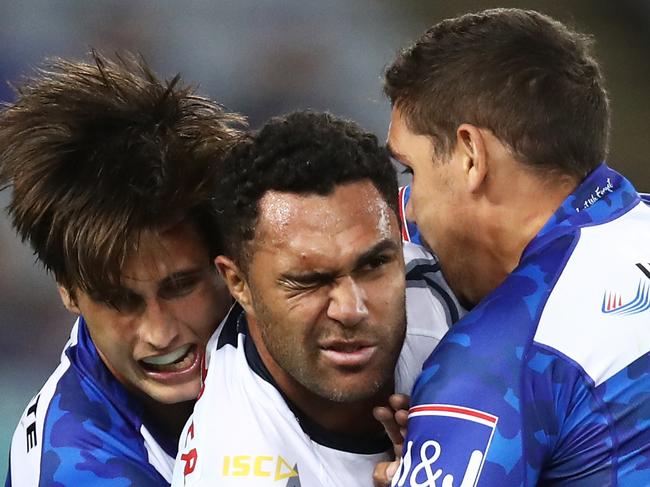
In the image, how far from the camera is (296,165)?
6.68ft

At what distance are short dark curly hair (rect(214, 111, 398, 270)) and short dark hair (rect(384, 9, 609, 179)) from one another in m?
0.14

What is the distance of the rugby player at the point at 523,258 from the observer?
1.83 m

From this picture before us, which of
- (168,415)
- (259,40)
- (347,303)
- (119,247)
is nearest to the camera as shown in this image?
(347,303)

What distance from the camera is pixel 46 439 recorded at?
2568 mm

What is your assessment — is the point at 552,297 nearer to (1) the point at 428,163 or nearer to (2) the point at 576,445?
(2) the point at 576,445

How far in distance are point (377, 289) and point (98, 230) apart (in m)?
0.70

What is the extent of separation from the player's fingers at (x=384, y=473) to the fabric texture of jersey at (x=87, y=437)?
26.0 inches

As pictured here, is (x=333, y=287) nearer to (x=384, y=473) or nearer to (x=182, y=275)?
(x=384, y=473)

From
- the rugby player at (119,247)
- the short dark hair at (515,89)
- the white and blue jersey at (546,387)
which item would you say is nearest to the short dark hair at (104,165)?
the rugby player at (119,247)

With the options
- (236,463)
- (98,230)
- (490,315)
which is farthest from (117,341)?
(490,315)

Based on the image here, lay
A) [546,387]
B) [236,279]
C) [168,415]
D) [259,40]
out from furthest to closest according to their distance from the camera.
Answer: [259,40]
[168,415]
[236,279]
[546,387]

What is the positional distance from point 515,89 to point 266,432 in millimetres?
778

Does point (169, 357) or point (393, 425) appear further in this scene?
point (169, 357)

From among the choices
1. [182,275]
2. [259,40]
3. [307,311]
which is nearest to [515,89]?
[307,311]
